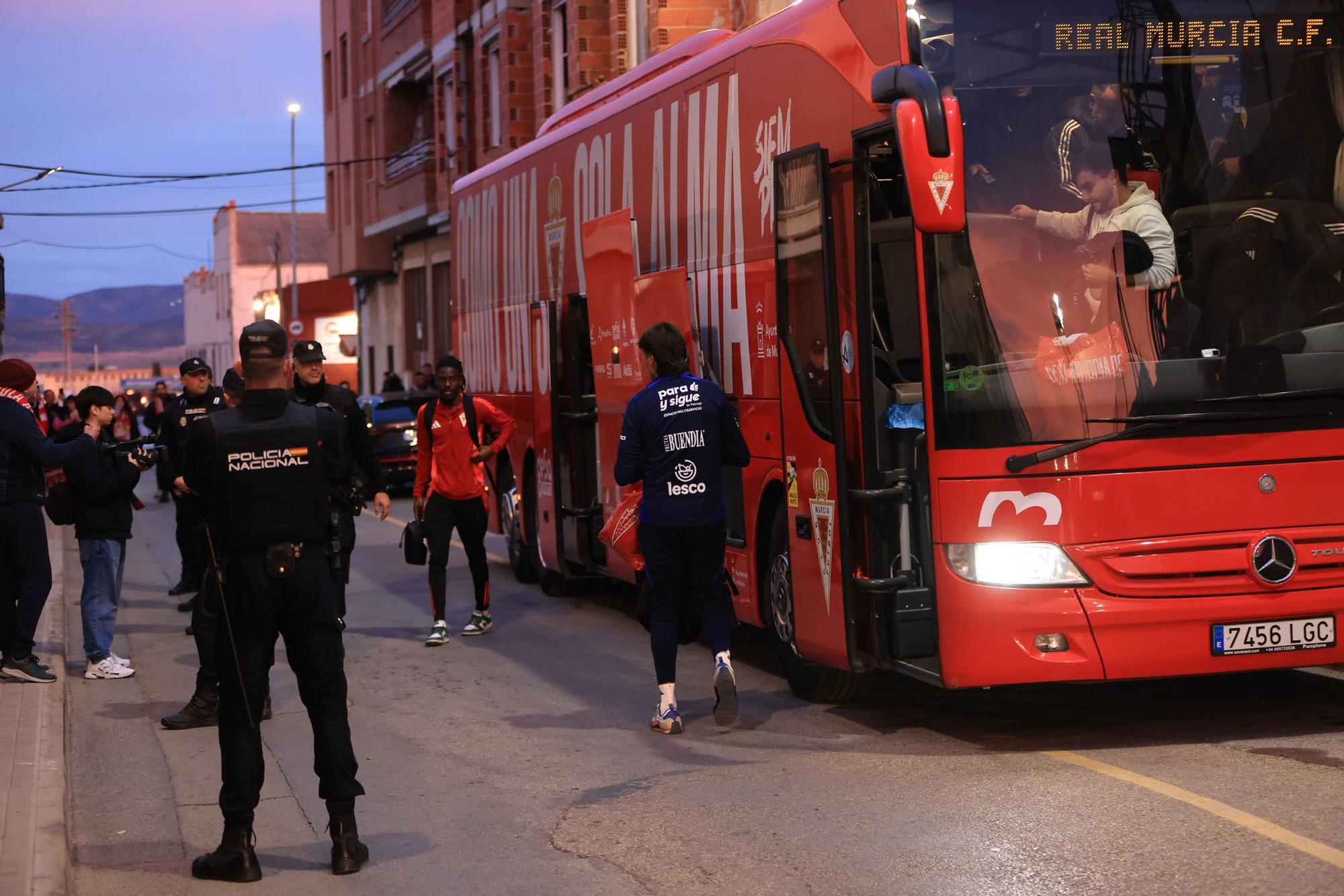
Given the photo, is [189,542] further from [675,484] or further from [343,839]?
[343,839]

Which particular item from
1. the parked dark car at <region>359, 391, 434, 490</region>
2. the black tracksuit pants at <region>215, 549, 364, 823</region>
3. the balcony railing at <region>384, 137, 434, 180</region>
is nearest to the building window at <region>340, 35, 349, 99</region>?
the balcony railing at <region>384, 137, 434, 180</region>

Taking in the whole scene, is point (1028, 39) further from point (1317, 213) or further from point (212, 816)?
point (212, 816)

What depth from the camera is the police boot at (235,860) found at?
21.1 ft

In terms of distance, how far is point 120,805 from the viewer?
7828mm

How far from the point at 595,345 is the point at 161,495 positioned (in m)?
20.0

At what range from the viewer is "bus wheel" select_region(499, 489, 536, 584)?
15852mm

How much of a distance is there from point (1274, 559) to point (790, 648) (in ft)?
8.82

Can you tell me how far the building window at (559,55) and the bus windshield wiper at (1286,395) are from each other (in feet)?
88.3

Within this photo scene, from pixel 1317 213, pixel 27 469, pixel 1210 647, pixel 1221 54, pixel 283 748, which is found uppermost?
pixel 1221 54

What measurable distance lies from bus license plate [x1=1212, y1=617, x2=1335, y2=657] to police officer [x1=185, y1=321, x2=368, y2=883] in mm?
3617

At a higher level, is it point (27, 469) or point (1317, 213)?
point (1317, 213)

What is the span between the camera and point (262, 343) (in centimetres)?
654

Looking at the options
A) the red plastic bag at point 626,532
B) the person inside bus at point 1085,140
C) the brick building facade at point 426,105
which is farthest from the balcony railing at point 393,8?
the person inside bus at point 1085,140

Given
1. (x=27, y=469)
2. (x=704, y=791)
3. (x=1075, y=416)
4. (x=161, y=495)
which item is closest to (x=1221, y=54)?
(x=1075, y=416)
